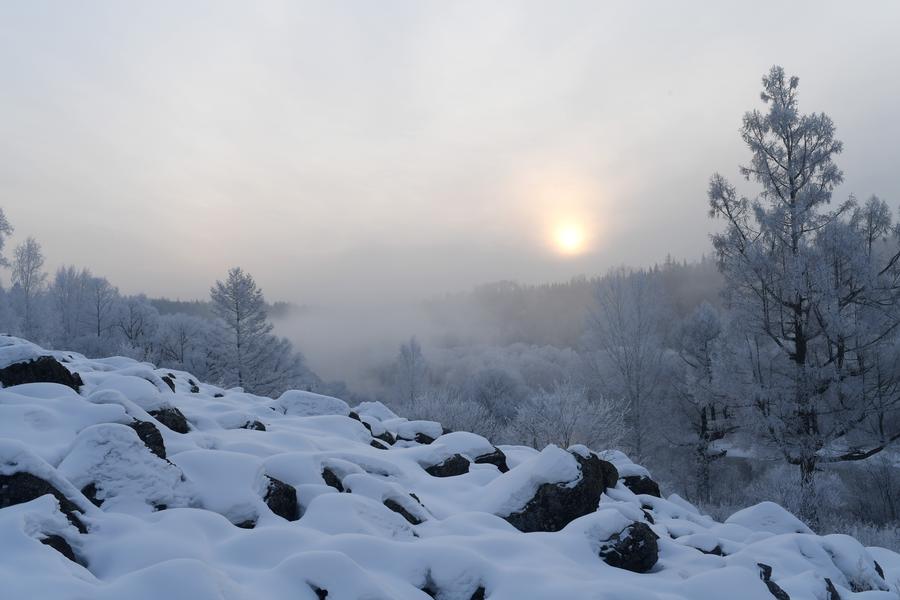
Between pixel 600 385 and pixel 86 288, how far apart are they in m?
47.9

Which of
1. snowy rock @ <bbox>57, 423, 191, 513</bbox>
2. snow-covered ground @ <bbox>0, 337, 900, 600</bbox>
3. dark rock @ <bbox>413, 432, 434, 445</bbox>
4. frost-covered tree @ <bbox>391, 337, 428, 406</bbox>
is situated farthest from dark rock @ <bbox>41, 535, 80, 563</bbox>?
frost-covered tree @ <bbox>391, 337, 428, 406</bbox>

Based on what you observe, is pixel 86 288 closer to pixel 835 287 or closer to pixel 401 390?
pixel 401 390

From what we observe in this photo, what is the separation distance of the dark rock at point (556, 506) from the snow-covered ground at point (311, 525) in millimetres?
19

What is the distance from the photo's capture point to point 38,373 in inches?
295

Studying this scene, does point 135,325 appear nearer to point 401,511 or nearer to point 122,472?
point 122,472

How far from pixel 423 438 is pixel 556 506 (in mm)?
5392

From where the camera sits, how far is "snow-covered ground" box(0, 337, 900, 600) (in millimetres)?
3883

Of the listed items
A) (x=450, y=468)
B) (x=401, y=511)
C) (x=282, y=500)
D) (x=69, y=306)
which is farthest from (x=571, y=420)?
(x=69, y=306)

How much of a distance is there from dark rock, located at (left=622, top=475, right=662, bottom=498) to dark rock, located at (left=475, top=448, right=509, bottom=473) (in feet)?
9.09

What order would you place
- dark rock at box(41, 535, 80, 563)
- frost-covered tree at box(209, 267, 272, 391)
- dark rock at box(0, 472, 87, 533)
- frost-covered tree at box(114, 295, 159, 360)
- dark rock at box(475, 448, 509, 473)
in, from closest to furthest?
dark rock at box(41, 535, 80, 563)
dark rock at box(0, 472, 87, 533)
dark rock at box(475, 448, 509, 473)
frost-covered tree at box(209, 267, 272, 391)
frost-covered tree at box(114, 295, 159, 360)

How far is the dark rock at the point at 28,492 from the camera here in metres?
4.16

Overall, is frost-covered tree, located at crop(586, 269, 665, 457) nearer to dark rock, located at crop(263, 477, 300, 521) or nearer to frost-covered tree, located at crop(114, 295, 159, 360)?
dark rock, located at crop(263, 477, 300, 521)

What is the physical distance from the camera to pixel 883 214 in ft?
44.7

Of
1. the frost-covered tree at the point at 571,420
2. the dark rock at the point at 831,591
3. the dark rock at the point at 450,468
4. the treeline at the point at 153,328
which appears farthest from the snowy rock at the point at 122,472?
the treeline at the point at 153,328
